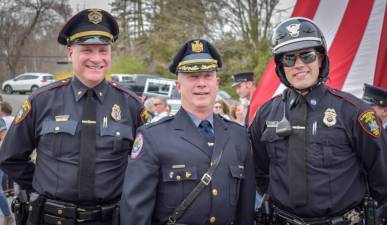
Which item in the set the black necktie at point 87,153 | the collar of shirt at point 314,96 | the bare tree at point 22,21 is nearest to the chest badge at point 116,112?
the black necktie at point 87,153

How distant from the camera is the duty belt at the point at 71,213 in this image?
2953 millimetres

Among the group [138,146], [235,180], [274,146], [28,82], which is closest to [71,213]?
[138,146]

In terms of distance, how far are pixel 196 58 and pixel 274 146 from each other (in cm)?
70

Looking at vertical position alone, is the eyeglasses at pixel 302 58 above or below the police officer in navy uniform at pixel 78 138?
above

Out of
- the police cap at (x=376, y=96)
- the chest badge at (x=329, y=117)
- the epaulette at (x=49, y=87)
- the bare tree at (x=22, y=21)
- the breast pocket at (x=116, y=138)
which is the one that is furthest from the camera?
the bare tree at (x=22, y=21)

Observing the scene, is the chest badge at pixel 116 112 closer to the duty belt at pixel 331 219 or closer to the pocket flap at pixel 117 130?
the pocket flap at pixel 117 130

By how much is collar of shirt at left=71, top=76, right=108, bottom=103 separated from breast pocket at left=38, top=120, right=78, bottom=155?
0.20 meters

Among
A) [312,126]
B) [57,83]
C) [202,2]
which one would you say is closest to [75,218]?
[57,83]

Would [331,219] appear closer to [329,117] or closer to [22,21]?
[329,117]

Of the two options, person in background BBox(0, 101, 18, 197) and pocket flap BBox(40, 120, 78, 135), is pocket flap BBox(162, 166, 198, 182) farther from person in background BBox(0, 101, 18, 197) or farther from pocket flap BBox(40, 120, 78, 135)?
person in background BBox(0, 101, 18, 197)

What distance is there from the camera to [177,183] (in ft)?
8.27

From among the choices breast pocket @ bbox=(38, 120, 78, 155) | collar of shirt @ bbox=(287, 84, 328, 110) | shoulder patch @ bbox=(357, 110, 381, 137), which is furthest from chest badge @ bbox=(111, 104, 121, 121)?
shoulder patch @ bbox=(357, 110, 381, 137)

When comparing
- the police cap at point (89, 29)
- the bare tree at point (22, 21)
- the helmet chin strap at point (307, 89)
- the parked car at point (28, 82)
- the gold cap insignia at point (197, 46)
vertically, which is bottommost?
the helmet chin strap at point (307, 89)

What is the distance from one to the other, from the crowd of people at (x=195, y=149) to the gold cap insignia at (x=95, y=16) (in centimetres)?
1
